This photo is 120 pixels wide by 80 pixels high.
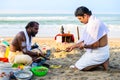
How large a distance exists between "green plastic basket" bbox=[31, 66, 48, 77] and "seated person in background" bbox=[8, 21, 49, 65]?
0.83 ft

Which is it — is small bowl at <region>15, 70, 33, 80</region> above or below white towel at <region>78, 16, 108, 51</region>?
below

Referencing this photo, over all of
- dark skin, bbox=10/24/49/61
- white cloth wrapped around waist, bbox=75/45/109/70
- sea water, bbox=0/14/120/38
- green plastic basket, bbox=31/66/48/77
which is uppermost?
dark skin, bbox=10/24/49/61

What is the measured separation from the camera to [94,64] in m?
6.65

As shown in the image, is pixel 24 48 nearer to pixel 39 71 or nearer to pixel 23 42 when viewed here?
A: pixel 23 42

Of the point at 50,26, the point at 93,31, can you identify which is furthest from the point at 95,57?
the point at 50,26

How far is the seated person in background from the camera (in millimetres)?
6570

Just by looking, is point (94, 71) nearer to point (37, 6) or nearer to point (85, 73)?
point (85, 73)

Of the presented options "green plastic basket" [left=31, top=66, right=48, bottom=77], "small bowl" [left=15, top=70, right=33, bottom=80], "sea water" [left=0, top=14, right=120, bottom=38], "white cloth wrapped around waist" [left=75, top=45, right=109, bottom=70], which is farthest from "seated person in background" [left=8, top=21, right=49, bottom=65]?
"sea water" [left=0, top=14, right=120, bottom=38]

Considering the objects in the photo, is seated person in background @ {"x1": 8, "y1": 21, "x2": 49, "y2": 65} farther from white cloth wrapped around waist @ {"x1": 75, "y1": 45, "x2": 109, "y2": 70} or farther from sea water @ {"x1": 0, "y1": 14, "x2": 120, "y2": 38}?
sea water @ {"x1": 0, "y1": 14, "x2": 120, "y2": 38}

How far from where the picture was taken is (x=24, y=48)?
670 cm

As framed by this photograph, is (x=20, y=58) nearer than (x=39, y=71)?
No

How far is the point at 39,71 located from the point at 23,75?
39cm

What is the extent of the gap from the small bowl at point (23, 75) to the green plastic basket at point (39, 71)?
18 centimetres

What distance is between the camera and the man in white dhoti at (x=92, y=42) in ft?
21.2
